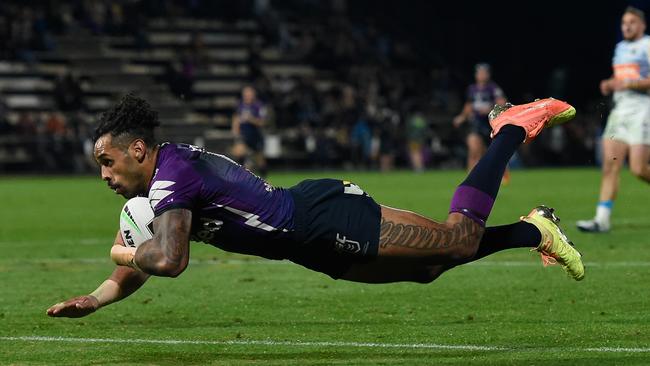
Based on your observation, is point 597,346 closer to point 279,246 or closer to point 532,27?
point 279,246

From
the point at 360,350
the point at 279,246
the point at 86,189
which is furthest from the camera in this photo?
the point at 86,189

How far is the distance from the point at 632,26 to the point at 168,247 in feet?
31.3

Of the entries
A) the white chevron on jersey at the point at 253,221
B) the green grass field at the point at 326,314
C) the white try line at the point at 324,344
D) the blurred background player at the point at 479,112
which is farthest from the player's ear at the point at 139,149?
the blurred background player at the point at 479,112

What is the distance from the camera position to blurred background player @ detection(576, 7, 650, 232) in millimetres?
15242

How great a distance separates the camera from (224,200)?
7.19m

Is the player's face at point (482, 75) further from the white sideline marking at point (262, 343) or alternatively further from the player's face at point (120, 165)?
the player's face at point (120, 165)

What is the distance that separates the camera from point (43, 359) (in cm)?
762

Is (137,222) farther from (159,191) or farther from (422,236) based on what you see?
(422,236)

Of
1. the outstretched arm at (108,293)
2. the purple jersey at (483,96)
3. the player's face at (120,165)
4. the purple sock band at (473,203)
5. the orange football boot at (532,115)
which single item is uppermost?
the orange football boot at (532,115)

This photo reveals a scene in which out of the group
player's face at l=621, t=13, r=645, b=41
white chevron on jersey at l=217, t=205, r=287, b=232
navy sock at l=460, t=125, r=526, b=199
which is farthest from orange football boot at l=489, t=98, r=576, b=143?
player's face at l=621, t=13, r=645, b=41

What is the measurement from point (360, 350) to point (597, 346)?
1352mm

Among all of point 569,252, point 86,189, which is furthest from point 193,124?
point 569,252

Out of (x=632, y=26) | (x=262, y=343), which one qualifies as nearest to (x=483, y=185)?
(x=262, y=343)

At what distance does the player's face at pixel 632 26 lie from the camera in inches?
598
